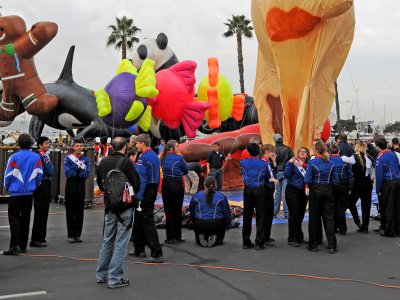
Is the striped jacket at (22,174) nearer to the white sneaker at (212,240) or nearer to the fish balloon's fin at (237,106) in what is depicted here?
the white sneaker at (212,240)

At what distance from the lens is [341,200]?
292 inches

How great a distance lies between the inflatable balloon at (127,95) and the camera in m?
13.7

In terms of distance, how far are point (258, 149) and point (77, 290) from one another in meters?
3.31

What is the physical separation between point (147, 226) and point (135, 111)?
8.42 meters

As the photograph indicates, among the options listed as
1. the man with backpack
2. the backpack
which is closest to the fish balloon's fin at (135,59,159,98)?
the man with backpack

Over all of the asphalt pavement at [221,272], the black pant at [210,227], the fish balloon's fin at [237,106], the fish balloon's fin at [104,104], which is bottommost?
the asphalt pavement at [221,272]

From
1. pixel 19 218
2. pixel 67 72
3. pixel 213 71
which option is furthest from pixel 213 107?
pixel 19 218

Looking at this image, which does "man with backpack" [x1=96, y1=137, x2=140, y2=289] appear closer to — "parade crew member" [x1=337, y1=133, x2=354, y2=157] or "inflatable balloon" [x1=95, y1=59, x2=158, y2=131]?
"parade crew member" [x1=337, y1=133, x2=354, y2=157]

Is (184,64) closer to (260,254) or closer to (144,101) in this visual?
(144,101)

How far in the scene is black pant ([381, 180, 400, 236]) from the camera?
7223 millimetres

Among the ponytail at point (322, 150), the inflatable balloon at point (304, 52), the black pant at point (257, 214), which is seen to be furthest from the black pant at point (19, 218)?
the inflatable balloon at point (304, 52)

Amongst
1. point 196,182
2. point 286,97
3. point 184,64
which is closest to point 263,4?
point 286,97

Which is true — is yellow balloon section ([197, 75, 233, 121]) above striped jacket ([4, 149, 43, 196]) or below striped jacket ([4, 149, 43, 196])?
above

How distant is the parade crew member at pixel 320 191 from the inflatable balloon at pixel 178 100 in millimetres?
8776
